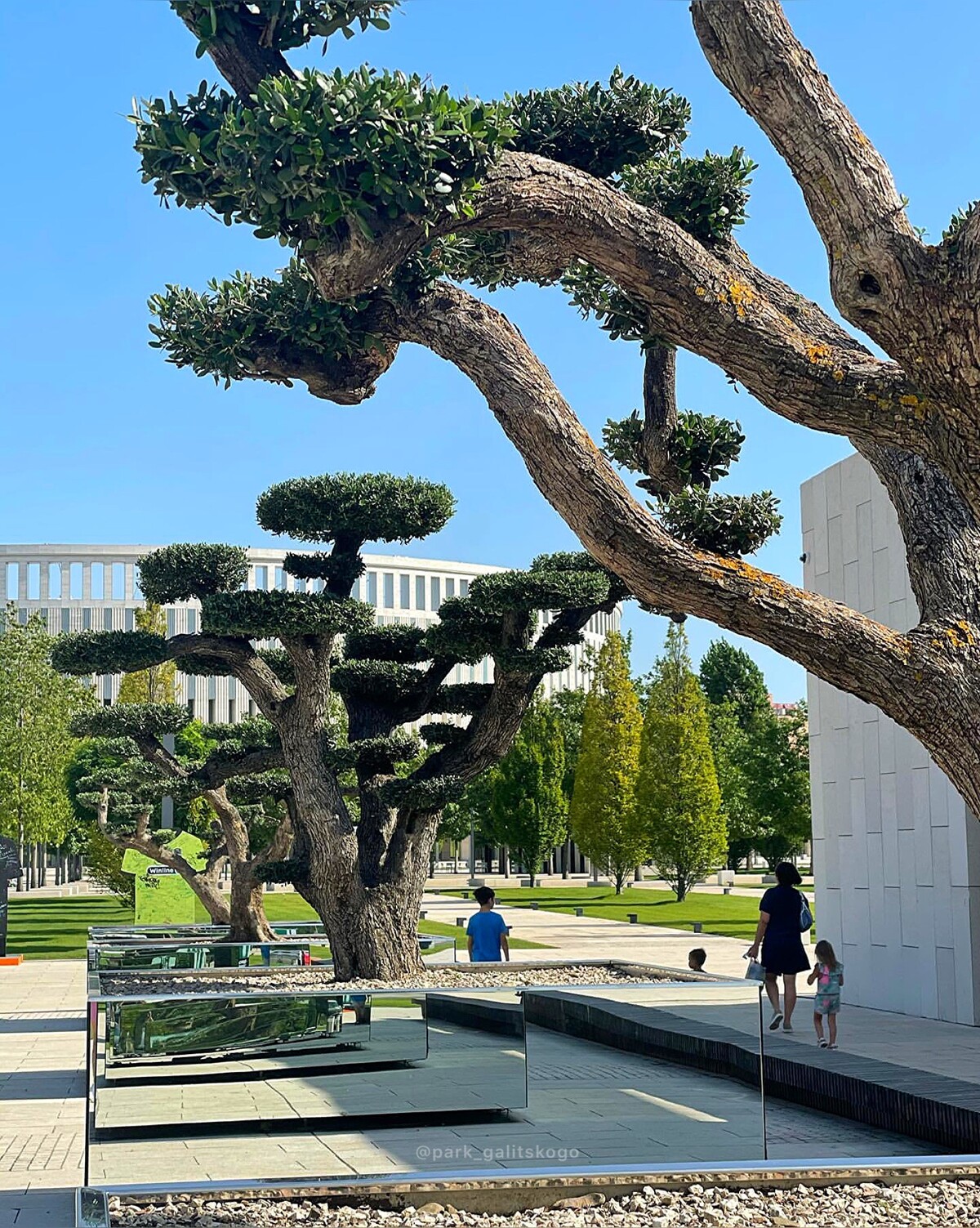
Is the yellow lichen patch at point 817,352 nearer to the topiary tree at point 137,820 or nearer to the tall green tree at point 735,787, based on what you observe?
the topiary tree at point 137,820

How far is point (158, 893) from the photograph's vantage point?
2280 centimetres

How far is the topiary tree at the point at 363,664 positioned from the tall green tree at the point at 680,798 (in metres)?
21.6

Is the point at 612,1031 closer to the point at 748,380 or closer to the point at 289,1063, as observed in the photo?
the point at 289,1063

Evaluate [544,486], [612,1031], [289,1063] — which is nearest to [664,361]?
[544,486]

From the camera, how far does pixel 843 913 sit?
1653 cm

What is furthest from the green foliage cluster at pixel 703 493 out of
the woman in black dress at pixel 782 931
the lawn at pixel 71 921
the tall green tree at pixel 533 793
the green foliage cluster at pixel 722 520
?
the tall green tree at pixel 533 793

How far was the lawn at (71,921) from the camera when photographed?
83.0ft

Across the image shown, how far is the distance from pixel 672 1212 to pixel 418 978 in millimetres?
8327

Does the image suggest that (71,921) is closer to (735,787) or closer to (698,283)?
(735,787)

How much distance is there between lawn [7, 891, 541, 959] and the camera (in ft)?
83.0

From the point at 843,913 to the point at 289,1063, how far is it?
35.9 feet

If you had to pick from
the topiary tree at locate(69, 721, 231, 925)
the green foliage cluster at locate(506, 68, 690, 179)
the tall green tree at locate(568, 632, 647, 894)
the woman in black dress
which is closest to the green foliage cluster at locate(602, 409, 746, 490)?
the green foliage cluster at locate(506, 68, 690, 179)

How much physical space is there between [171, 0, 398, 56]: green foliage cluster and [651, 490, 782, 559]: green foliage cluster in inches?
105

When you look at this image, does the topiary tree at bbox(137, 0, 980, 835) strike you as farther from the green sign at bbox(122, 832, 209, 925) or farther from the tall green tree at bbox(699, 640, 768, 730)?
the tall green tree at bbox(699, 640, 768, 730)
